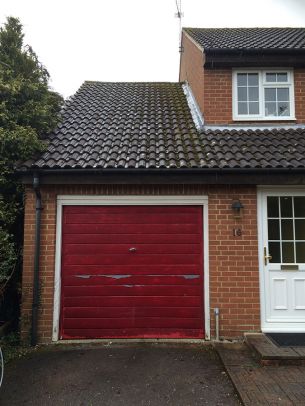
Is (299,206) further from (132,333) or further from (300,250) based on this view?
(132,333)

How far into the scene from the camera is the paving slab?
3.37 m

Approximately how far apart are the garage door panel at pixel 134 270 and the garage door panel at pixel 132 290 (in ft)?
0.80

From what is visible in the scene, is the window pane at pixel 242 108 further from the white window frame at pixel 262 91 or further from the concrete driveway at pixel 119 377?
the concrete driveway at pixel 119 377

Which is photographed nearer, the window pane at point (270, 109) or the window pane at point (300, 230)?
the window pane at point (300, 230)

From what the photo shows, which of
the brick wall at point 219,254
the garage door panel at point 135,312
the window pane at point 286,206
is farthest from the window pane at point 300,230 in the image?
the garage door panel at point 135,312

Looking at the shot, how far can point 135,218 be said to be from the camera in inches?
219

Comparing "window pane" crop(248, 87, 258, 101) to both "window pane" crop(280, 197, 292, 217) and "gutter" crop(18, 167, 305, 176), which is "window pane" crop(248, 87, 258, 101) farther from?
"window pane" crop(280, 197, 292, 217)

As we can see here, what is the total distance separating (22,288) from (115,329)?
1772 millimetres

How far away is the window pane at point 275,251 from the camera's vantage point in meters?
5.43

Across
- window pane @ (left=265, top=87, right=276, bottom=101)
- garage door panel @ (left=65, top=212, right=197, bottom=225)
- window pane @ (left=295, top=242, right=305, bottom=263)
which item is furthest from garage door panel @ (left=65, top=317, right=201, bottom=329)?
window pane @ (left=265, top=87, right=276, bottom=101)

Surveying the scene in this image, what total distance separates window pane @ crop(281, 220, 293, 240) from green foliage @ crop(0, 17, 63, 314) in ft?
15.4

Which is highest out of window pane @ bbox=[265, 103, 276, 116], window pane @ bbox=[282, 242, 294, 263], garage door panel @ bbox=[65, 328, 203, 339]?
window pane @ bbox=[265, 103, 276, 116]

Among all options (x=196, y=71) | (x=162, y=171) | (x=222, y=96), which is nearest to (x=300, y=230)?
(x=162, y=171)

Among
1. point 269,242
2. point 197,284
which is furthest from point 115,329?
point 269,242
